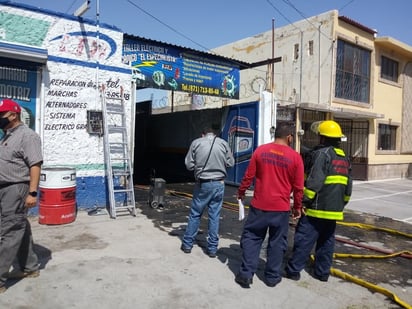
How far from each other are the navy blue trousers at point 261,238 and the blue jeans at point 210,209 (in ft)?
3.00

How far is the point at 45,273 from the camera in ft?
13.8

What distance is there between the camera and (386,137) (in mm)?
18609

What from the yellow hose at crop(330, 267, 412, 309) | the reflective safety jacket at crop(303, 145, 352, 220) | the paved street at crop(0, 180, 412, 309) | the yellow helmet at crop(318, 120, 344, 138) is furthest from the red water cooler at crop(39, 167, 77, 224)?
the yellow hose at crop(330, 267, 412, 309)

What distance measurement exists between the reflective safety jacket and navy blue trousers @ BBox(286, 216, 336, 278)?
15 cm

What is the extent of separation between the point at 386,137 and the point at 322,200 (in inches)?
644

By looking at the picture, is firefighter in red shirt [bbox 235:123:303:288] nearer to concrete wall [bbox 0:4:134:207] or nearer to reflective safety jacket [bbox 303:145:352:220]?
reflective safety jacket [bbox 303:145:352:220]

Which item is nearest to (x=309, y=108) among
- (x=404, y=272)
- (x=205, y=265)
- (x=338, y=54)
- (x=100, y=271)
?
(x=338, y=54)

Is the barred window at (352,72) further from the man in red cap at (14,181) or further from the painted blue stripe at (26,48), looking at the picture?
the man in red cap at (14,181)

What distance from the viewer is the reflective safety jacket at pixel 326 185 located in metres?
4.28

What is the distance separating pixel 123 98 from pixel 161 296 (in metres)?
5.03

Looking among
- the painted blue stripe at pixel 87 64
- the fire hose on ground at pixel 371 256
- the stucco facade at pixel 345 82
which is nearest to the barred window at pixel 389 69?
the stucco facade at pixel 345 82

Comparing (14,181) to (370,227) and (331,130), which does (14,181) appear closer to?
(331,130)

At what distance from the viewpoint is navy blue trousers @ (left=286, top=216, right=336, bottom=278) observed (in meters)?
4.38

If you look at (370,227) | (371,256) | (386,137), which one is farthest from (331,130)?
(386,137)
